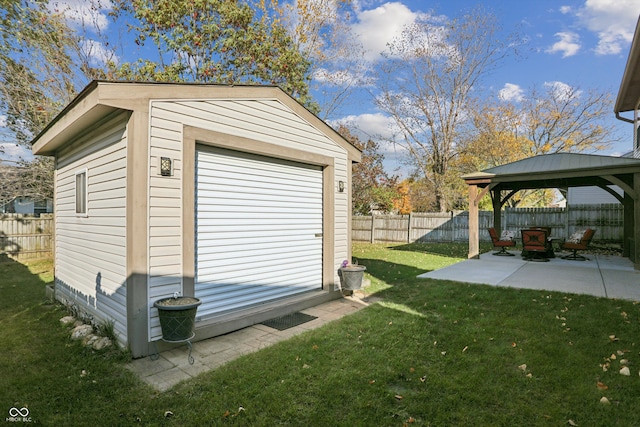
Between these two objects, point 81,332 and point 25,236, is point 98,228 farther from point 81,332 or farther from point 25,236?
point 25,236

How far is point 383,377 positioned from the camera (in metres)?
2.96

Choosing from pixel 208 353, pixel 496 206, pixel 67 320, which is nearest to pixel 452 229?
pixel 496 206

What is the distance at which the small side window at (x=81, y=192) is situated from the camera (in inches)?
180

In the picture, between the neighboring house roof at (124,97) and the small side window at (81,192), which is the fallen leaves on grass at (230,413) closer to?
the neighboring house roof at (124,97)

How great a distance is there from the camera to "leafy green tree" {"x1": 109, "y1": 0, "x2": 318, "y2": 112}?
1106 cm

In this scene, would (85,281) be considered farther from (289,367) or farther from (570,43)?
(570,43)

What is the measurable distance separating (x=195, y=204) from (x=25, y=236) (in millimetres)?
11115

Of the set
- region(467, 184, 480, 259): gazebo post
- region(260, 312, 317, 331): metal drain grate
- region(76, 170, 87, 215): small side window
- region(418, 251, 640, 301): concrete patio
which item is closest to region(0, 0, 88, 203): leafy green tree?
region(76, 170, 87, 215): small side window

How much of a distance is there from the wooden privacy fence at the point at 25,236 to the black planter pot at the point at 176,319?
11.3m

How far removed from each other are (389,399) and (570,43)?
60.3ft

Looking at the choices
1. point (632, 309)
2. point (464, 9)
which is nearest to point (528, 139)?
point (464, 9)

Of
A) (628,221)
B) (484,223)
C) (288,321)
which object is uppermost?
(628,221)

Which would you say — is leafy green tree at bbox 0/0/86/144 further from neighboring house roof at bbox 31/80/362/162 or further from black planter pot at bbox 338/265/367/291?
black planter pot at bbox 338/265/367/291

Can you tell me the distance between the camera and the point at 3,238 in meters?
10.8
